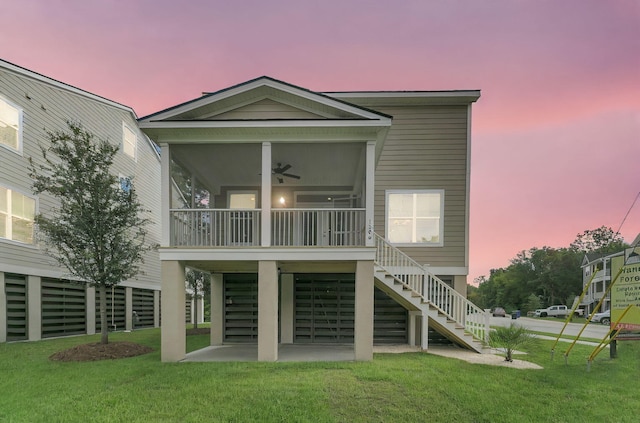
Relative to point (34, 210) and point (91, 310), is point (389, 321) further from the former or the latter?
point (34, 210)

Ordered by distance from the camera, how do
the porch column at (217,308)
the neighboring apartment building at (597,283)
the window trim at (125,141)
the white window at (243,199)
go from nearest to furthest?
the porch column at (217,308), the white window at (243,199), the window trim at (125,141), the neighboring apartment building at (597,283)

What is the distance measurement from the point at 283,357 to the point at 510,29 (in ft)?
39.6

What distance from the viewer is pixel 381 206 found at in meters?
11.5

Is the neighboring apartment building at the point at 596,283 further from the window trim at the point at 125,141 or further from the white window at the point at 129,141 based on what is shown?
the white window at the point at 129,141

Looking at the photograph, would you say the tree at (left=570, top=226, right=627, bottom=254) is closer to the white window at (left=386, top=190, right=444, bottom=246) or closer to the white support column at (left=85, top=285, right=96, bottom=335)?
the white window at (left=386, top=190, right=444, bottom=246)

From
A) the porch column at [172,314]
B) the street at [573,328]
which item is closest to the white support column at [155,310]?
the porch column at [172,314]

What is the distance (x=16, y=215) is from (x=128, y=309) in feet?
24.4

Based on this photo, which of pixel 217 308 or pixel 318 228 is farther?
pixel 217 308

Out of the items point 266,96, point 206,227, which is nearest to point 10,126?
point 206,227

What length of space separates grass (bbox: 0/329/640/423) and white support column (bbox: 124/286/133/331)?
9193mm

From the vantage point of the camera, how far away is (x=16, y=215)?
1143 centimetres

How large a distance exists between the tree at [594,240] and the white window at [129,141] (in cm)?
7052

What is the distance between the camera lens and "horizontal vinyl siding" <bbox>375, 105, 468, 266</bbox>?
37.4 feet

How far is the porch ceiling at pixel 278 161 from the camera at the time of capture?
902cm
